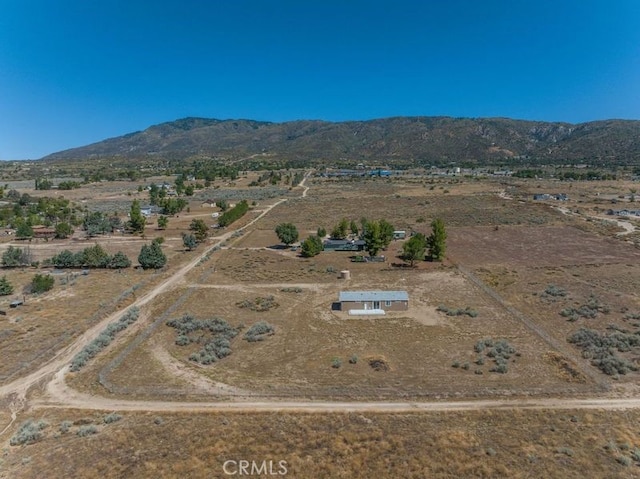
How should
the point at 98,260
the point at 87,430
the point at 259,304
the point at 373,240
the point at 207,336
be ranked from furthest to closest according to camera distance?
1. the point at 373,240
2. the point at 98,260
3. the point at 259,304
4. the point at 207,336
5. the point at 87,430

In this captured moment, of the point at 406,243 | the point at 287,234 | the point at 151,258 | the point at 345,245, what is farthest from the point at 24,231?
the point at 406,243

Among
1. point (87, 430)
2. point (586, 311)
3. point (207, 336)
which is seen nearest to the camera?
point (87, 430)

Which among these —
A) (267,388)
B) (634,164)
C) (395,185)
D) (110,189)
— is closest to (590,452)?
(267,388)

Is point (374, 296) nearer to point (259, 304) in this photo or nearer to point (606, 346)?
point (259, 304)

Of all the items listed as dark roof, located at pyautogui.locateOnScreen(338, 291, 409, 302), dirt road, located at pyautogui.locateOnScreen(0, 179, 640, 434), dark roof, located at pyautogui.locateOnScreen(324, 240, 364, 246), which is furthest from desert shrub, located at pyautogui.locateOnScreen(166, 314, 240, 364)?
dark roof, located at pyautogui.locateOnScreen(324, 240, 364, 246)

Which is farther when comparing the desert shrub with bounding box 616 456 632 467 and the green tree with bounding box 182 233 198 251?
the green tree with bounding box 182 233 198 251

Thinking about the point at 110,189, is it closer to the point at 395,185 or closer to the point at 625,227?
the point at 395,185

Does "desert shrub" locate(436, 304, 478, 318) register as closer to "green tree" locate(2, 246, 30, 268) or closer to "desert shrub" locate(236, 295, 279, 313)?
"desert shrub" locate(236, 295, 279, 313)
